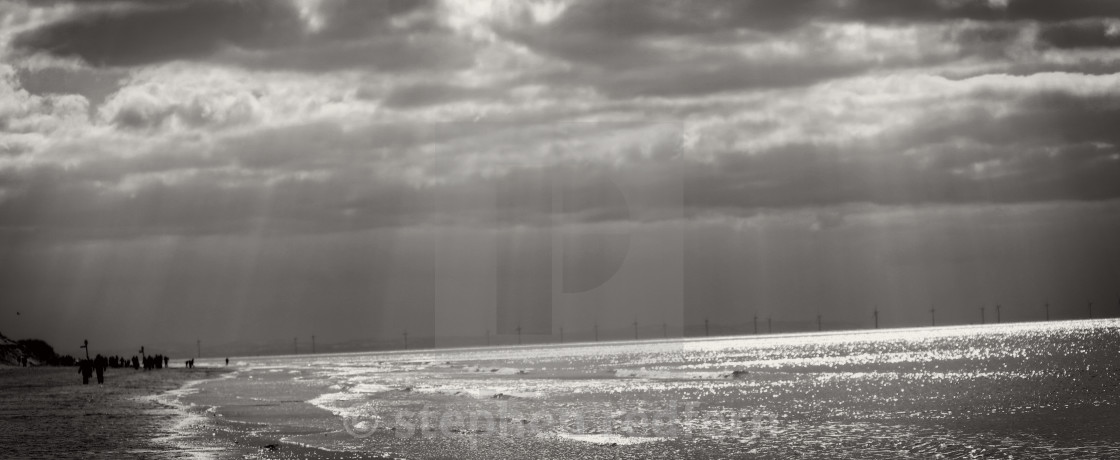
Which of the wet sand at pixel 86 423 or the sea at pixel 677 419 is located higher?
the wet sand at pixel 86 423

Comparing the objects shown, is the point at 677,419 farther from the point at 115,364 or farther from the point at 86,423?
the point at 115,364

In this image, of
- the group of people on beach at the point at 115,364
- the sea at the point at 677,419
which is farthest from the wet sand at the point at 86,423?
the group of people on beach at the point at 115,364

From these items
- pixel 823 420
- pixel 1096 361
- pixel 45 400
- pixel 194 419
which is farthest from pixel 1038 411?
pixel 1096 361

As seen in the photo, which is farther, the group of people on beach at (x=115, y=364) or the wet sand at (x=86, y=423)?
the group of people on beach at (x=115, y=364)

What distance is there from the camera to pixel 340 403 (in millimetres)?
51781

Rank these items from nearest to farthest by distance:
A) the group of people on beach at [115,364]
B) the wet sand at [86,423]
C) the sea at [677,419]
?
1. the wet sand at [86,423]
2. the sea at [677,419]
3. the group of people on beach at [115,364]

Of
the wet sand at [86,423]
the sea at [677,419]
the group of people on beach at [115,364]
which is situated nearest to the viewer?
the wet sand at [86,423]

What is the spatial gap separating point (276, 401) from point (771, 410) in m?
25.1

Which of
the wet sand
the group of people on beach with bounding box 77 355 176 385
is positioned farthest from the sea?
the group of people on beach with bounding box 77 355 176 385

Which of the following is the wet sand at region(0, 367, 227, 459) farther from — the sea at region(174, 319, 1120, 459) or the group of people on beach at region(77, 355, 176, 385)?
the group of people on beach at region(77, 355, 176, 385)

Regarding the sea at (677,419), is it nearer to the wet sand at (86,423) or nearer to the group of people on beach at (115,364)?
the wet sand at (86,423)

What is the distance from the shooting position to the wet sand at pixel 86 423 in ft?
90.6

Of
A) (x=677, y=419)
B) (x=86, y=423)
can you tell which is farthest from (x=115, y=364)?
(x=677, y=419)

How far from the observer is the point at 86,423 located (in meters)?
35.7
